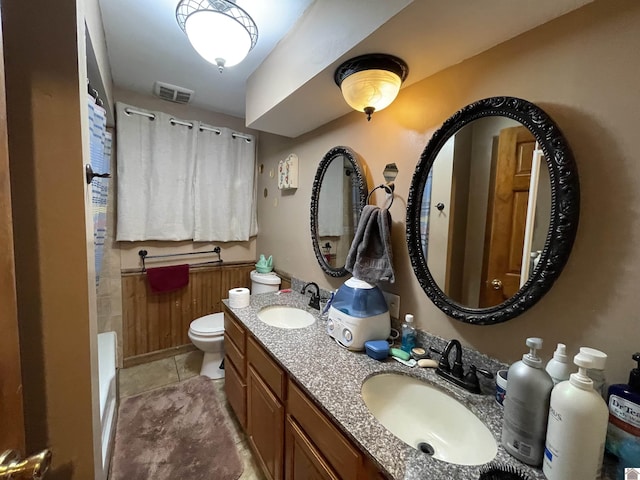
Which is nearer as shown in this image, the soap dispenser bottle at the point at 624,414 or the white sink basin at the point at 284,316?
the soap dispenser bottle at the point at 624,414

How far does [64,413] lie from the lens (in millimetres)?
678

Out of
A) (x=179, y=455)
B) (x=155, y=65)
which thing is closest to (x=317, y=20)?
(x=155, y=65)

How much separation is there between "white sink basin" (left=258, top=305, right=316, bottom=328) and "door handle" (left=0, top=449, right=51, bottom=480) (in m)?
1.17

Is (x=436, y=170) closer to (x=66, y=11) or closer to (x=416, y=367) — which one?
(x=416, y=367)

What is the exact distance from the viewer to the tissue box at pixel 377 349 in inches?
43.2

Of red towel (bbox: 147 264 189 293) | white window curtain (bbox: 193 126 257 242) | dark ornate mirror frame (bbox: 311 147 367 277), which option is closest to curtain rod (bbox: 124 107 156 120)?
white window curtain (bbox: 193 126 257 242)

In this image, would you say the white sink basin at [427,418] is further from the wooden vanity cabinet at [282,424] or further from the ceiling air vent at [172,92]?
the ceiling air vent at [172,92]

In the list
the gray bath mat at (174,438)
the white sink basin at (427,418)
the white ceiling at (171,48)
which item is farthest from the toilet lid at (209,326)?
the white ceiling at (171,48)

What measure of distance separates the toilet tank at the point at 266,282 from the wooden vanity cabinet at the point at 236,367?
0.55 meters

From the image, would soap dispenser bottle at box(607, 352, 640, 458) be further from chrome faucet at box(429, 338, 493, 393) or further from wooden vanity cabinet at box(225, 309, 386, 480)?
wooden vanity cabinet at box(225, 309, 386, 480)

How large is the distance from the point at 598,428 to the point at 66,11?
5.04ft

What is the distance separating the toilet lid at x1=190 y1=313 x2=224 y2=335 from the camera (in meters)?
2.08

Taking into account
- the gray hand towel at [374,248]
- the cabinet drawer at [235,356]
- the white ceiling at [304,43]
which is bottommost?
the cabinet drawer at [235,356]

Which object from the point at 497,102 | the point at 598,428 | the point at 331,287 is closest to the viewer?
the point at 598,428
